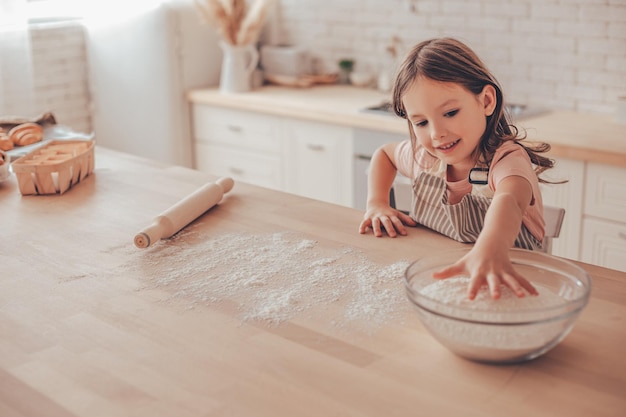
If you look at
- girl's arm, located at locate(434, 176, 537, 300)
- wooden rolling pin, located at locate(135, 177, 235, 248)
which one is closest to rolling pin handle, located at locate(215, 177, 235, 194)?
wooden rolling pin, located at locate(135, 177, 235, 248)

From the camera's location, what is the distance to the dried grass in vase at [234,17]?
4113 mm

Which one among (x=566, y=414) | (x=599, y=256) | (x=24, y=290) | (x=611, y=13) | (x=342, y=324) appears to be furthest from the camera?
(x=611, y=13)

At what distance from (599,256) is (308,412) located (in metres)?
2.13

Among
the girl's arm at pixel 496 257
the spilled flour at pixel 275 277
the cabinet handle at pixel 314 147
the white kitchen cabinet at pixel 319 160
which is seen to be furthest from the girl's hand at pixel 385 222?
the cabinet handle at pixel 314 147

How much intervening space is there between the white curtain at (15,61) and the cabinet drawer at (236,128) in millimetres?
856

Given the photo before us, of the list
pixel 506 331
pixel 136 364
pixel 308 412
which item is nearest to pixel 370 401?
pixel 308 412

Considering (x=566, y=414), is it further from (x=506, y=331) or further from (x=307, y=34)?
(x=307, y=34)

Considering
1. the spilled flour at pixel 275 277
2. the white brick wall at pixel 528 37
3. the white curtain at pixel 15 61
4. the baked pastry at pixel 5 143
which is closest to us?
the spilled flour at pixel 275 277

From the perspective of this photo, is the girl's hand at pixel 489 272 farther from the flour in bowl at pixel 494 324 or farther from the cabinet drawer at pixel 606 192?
the cabinet drawer at pixel 606 192

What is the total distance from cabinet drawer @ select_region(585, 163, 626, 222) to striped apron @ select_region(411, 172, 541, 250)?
1151mm

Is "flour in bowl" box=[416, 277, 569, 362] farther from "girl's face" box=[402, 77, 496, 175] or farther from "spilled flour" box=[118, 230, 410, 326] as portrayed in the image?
"girl's face" box=[402, 77, 496, 175]

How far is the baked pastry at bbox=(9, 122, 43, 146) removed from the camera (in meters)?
2.55

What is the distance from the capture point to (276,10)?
462 centimetres

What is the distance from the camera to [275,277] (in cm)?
160
